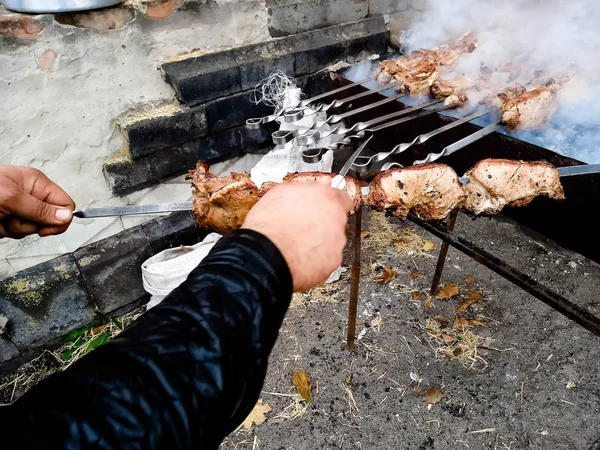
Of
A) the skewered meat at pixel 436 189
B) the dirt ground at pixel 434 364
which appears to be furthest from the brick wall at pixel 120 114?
the skewered meat at pixel 436 189

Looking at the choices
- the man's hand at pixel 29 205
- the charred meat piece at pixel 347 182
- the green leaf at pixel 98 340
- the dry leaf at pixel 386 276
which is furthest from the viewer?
the dry leaf at pixel 386 276

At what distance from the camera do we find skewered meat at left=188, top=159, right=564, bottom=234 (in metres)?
2.34

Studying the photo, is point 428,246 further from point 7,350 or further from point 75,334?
point 7,350

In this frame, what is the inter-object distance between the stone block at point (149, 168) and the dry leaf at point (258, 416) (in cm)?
208

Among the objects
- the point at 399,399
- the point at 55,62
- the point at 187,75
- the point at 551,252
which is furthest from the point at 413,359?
the point at 55,62

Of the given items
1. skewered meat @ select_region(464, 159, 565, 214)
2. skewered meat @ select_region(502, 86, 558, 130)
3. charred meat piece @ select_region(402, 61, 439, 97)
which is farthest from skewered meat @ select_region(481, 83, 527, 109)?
skewered meat @ select_region(464, 159, 565, 214)

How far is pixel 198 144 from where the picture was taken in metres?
3.78

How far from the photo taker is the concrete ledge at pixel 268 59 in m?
3.53

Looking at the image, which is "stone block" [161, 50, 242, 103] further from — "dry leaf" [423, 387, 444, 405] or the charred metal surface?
"dry leaf" [423, 387, 444, 405]

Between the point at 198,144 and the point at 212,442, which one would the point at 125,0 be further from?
the point at 212,442

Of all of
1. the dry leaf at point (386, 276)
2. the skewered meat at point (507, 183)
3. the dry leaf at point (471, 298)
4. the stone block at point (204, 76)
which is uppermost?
the stone block at point (204, 76)

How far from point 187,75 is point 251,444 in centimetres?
289

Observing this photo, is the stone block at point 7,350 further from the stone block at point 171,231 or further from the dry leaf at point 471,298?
the dry leaf at point 471,298

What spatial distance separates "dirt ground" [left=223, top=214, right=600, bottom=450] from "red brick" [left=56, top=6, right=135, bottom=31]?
273cm
